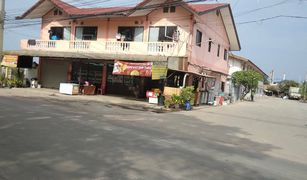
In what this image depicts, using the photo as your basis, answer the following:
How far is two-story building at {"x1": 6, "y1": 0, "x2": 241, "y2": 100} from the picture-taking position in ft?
72.8

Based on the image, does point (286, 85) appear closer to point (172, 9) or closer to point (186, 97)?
point (172, 9)

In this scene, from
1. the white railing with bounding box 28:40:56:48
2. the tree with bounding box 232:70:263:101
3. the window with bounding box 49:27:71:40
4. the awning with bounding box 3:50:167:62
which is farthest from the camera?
the tree with bounding box 232:70:263:101

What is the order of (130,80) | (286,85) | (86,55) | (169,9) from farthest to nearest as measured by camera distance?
(286,85) < (130,80) < (86,55) < (169,9)

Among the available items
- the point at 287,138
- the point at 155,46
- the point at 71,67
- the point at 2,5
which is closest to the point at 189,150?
the point at 287,138

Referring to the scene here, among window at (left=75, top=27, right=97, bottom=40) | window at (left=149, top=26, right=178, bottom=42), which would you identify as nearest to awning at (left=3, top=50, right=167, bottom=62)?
window at (left=75, top=27, right=97, bottom=40)

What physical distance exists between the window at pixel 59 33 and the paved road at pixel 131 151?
1662 centimetres

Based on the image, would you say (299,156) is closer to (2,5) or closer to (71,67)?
(71,67)

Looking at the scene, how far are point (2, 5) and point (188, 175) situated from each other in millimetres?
25008

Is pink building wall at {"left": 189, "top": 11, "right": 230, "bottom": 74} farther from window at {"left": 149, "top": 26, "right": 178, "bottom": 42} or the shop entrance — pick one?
the shop entrance

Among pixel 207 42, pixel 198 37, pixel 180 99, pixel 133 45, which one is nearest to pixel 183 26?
pixel 198 37

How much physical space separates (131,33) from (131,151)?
60.3 ft

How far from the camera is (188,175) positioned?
6180mm

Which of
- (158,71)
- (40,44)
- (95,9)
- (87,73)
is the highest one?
(95,9)

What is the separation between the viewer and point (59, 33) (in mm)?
28531
